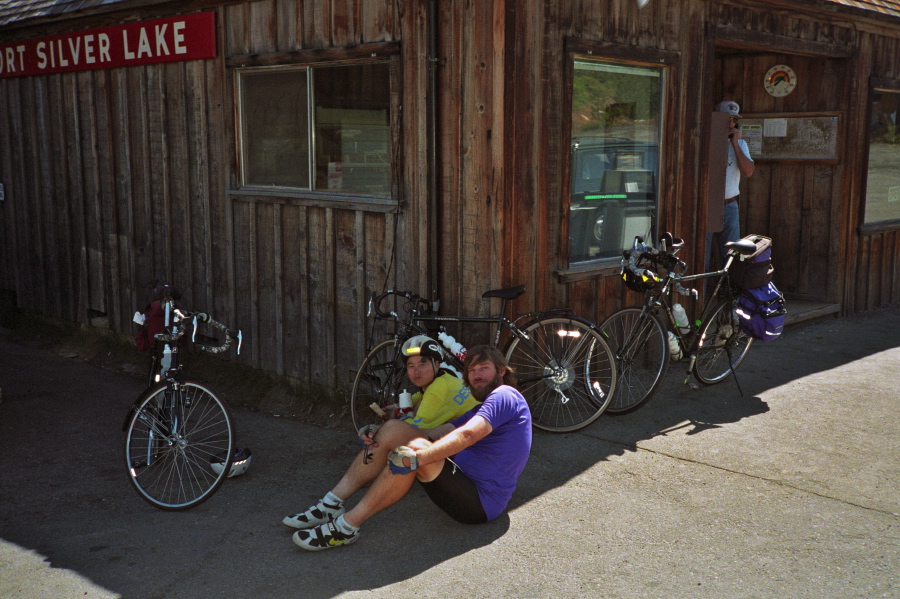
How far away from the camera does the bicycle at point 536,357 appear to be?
20.6 feet

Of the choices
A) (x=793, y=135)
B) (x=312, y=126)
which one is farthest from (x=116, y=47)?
(x=793, y=135)

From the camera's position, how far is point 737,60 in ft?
33.6

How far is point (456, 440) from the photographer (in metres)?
4.57

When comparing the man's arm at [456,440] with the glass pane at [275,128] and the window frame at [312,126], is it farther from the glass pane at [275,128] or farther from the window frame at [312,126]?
the glass pane at [275,128]

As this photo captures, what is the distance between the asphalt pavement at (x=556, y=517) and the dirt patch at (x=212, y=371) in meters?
0.25

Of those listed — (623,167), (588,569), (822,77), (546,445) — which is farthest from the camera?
(822,77)

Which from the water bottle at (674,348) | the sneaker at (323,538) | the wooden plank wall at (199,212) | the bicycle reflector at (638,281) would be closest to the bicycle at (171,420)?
the sneaker at (323,538)

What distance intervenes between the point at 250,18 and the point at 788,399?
5321 millimetres

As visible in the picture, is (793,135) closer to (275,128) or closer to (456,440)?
(275,128)

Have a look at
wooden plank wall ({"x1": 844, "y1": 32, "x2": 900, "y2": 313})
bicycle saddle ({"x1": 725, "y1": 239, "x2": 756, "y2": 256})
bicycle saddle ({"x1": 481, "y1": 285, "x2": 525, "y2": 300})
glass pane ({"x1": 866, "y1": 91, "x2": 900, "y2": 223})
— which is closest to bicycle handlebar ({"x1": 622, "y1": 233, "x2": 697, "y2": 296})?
bicycle saddle ({"x1": 725, "y1": 239, "x2": 756, "y2": 256})

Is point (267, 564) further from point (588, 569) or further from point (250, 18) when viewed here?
point (250, 18)

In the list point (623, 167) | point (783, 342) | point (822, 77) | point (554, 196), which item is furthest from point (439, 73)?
point (822, 77)

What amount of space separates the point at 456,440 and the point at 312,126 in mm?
3744

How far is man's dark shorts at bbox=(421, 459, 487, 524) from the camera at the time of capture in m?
4.73
